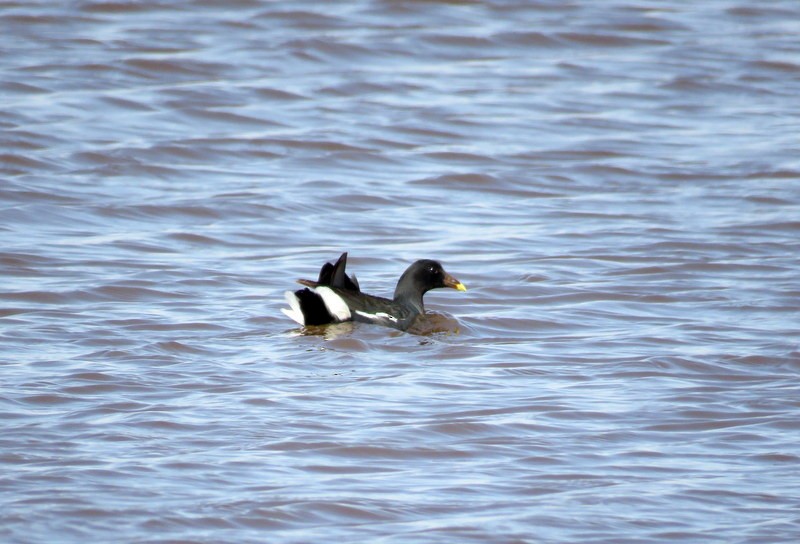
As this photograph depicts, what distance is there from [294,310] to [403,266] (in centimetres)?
226

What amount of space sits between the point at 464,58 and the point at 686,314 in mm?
A: 9669

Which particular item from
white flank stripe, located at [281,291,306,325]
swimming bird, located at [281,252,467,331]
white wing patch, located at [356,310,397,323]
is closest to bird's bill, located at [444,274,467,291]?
swimming bird, located at [281,252,467,331]

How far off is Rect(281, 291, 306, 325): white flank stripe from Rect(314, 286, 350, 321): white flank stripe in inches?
8.2

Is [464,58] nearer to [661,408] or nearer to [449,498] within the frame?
[661,408]

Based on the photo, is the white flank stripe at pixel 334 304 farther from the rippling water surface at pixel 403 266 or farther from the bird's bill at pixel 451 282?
the bird's bill at pixel 451 282

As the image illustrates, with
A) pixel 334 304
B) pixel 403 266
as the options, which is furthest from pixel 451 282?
pixel 403 266

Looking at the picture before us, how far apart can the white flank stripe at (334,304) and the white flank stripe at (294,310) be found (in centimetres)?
21

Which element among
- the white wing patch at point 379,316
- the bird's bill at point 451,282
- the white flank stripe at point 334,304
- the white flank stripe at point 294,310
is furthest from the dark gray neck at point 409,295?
the white flank stripe at point 294,310

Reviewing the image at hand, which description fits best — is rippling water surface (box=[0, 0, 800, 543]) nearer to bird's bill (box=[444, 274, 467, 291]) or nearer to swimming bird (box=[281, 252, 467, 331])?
swimming bird (box=[281, 252, 467, 331])

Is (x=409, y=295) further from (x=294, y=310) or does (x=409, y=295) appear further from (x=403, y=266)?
(x=403, y=266)

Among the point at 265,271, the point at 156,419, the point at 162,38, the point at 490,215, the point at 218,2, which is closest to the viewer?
the point at 156,419

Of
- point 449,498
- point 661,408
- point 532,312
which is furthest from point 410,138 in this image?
point 449,498

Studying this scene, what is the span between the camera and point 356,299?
9211 millimetres

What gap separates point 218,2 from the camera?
67.1ft
